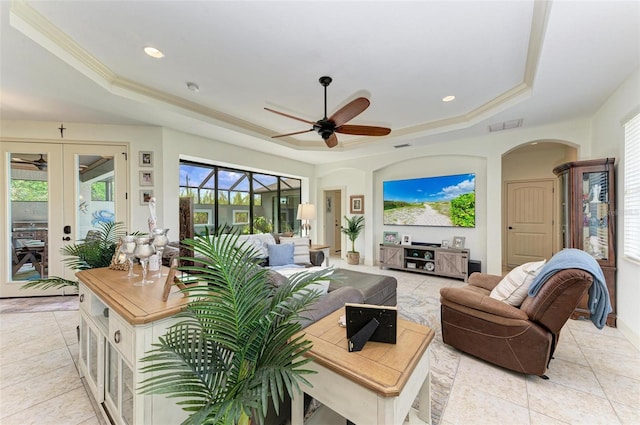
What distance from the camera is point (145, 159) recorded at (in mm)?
4051

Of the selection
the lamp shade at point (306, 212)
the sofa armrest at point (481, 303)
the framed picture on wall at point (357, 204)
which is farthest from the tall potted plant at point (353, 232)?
the sofa armrest at point (481, 303)

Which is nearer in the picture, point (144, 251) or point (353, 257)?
point (144, 251)

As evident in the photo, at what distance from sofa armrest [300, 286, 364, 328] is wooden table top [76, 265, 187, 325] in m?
0.68

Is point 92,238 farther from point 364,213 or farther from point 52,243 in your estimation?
point 364,213

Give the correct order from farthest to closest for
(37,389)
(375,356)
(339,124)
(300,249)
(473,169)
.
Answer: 1. (473,169)
2. (300,249)
3. (339,124)
4. (37,389)
5. (375,356)

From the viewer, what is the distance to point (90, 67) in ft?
8.27

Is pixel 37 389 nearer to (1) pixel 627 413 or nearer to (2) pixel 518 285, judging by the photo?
(2) pixel 518 285

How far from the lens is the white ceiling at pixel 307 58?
6.14ft

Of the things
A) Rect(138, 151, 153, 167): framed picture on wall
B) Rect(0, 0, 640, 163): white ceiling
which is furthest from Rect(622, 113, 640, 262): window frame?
Rect(138, 151, 153, 167): framed picture on wall

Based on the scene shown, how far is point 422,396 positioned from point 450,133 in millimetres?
4157

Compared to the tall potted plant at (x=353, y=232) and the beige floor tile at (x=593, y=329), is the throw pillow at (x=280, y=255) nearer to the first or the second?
the tall potted plant at (x=353, y=232)

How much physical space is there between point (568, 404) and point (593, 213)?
2.46m

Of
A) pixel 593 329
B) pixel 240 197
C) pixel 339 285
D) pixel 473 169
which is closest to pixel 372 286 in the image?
pixel 339 285

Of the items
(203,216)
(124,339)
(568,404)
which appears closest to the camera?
(124,339)
